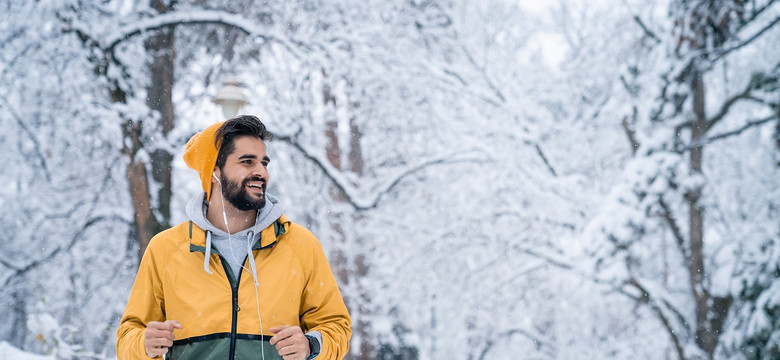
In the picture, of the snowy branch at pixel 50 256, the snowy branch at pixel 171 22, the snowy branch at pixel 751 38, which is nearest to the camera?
the snowy branch at pixel 171 22

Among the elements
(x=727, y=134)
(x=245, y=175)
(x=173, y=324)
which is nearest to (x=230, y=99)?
(x=245, y=175)

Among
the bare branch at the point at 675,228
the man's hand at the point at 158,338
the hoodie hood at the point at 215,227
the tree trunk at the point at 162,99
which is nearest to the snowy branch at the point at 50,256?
the tree trunk at the point at 162,99

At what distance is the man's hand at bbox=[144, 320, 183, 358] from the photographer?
1.81m

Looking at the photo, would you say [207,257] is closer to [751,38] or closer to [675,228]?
[751,38]

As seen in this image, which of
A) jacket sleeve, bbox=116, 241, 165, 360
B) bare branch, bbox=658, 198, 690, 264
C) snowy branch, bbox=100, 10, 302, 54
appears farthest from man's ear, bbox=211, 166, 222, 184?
bare branch, bbox=658, 198, 690, 264

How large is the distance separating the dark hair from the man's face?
0.05ft

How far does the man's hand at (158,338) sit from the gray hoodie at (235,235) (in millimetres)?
271

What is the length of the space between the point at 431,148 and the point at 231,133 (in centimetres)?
678

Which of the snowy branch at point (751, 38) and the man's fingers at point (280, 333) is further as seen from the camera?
the snowy branch at point (751, 38)

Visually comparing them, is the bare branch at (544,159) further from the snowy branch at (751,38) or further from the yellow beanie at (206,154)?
the yellow beanie at (206,154)

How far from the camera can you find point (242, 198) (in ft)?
6.72

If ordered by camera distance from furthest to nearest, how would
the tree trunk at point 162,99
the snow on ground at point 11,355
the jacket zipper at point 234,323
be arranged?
1. the tree trunk at point 162,99
2. the snow on ground at point 11,355
3. the jacket zipper at point 234,323

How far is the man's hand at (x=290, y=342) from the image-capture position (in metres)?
1.84

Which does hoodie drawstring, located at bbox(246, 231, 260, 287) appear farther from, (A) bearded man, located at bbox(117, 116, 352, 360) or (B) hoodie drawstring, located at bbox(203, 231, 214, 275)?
(B) hoodie drawstring, located at bbox(203, 231, 214, 275)
